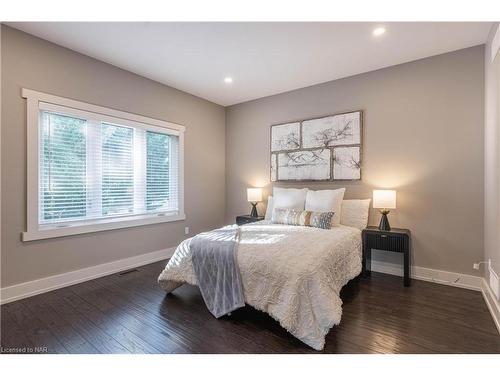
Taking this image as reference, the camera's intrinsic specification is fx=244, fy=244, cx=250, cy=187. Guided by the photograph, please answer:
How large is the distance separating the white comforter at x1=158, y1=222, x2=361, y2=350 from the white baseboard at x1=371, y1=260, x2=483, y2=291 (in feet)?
3.01

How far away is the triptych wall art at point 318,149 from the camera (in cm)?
361

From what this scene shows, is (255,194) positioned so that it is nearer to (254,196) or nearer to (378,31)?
(254,196)

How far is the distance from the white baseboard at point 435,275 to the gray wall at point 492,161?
23cm

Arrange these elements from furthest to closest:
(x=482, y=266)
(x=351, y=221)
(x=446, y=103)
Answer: (x=351, y=221) < (x=446, y=103) < (x=482, y=266)

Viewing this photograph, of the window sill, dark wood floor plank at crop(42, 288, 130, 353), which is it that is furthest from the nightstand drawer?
the window sill

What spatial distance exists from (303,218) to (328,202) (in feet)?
1.42

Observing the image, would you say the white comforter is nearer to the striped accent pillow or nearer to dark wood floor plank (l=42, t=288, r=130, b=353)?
the striped accent pillow

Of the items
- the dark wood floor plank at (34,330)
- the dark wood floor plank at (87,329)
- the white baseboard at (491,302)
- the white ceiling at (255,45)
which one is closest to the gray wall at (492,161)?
the white baseboard at (491,302)

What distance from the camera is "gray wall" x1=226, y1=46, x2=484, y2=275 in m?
2.83

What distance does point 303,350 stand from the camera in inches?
67.8

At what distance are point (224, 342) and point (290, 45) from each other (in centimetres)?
301

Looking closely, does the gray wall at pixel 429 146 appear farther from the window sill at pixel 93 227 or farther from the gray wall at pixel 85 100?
the window sill at pixel 93 227
